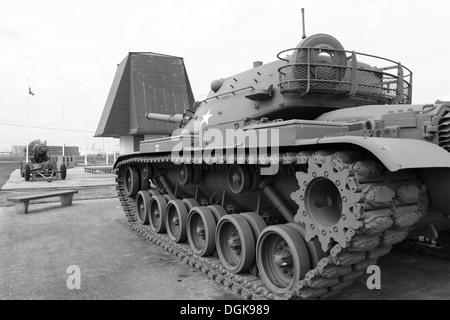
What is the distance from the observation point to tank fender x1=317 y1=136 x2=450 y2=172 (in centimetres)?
331

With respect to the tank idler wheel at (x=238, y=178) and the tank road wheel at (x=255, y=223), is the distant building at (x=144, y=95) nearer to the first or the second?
the tank idler wheel at (x=238, y=178)

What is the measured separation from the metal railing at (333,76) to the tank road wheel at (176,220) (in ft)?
10.5

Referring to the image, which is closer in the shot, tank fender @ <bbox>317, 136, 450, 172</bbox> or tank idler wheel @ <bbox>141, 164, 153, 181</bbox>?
tank fender @ <bbox>317, 136, 450, 172</bbox>

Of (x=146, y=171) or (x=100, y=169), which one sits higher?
(x=146, y=171)

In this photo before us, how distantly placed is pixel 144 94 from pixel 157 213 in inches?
→ 568

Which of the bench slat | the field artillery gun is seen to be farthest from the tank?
the field artillery gun

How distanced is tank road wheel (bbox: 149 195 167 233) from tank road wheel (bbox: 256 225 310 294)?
3.49 m

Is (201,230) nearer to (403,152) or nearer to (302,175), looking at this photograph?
(302,175)

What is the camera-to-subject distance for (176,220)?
7758mm

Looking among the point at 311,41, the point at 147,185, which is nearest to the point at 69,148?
the point at 147,185

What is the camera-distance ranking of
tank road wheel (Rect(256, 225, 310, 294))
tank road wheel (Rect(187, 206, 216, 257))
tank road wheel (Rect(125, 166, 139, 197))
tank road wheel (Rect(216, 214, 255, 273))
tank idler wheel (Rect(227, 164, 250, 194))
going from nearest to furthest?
tank road wheel (Rect(256, 225, 310, 294)), tank road wheel (Rect(216, 214, 255, 273)), tank idler wheel (Rect(227, 164, 250, 194)), tank road wheel (Rect(187, 206, 216, 257)), tank road wheel (Rect(125, 166, 139, 197))

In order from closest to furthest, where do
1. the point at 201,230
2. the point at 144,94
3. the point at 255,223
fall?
1. the point at 255,223
2. the point at 201,230
3. the point at 144,94

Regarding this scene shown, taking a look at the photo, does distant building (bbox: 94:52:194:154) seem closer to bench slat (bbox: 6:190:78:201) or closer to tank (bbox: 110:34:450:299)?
bench slat (bbox: 6:190:78:201)

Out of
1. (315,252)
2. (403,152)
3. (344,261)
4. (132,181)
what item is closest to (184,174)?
(132,181)
